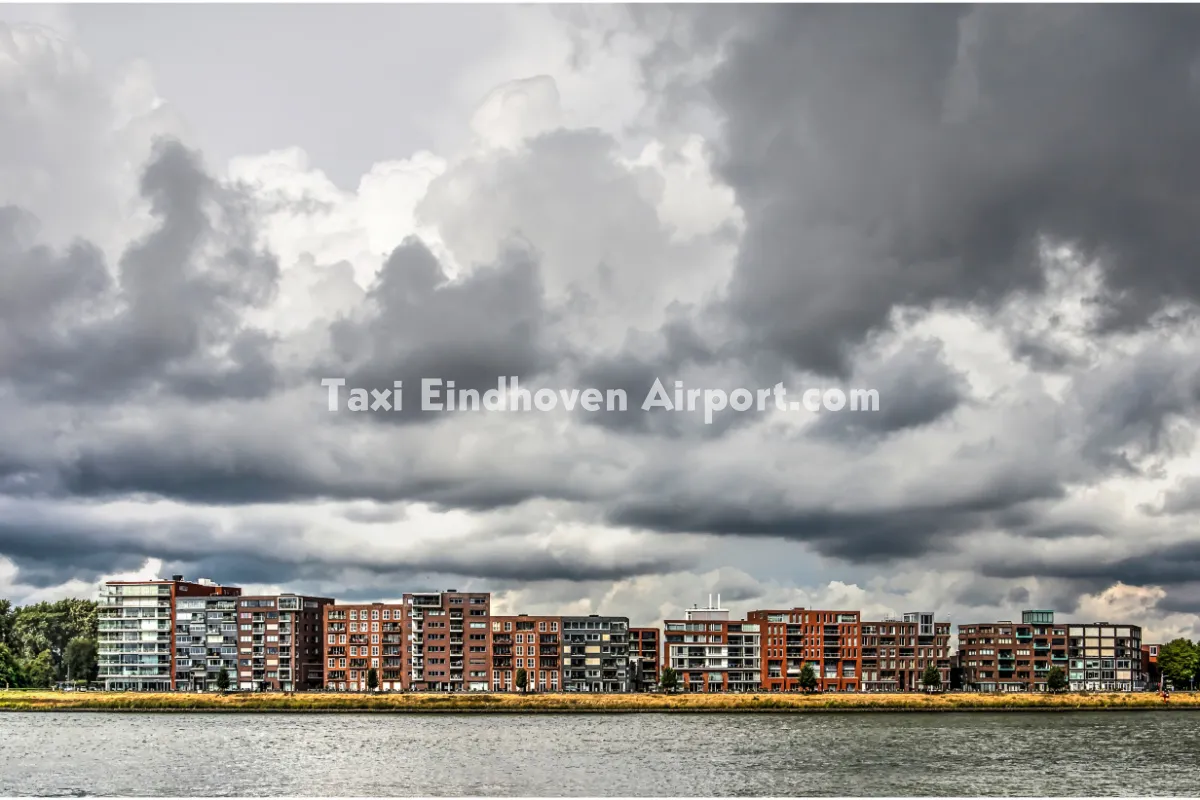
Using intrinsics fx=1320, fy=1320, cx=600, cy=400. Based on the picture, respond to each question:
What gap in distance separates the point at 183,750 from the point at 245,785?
1040 inches

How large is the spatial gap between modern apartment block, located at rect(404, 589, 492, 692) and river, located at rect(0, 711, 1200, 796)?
38611 millimetres

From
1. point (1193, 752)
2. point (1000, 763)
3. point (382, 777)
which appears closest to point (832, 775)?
point (1000, 763)

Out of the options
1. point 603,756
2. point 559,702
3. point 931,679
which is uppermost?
point 603,756

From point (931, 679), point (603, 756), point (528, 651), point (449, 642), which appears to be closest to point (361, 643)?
point (449, 642)

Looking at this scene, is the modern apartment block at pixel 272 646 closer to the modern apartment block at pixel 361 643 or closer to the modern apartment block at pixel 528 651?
the modern apartment block at pixel 361 643

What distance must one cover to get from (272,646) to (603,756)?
111 meters

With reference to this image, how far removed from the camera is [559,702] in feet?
550

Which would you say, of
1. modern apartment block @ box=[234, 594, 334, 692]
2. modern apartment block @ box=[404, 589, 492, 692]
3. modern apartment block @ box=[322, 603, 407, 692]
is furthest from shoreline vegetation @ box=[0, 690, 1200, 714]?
modern apartment block @ box=[234, 594, 334, 692]

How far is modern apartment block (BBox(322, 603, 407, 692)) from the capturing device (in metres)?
192

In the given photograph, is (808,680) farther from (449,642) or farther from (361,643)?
(361,643)

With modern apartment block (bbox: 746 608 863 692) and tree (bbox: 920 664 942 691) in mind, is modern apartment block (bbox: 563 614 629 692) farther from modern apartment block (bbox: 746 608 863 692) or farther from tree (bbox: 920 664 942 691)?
tree (bbox: 920 664 942 691)

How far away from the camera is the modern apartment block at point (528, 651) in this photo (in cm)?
18950

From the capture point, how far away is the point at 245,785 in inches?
3292

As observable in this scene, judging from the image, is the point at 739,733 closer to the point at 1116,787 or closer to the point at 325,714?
the point at 1116,787
